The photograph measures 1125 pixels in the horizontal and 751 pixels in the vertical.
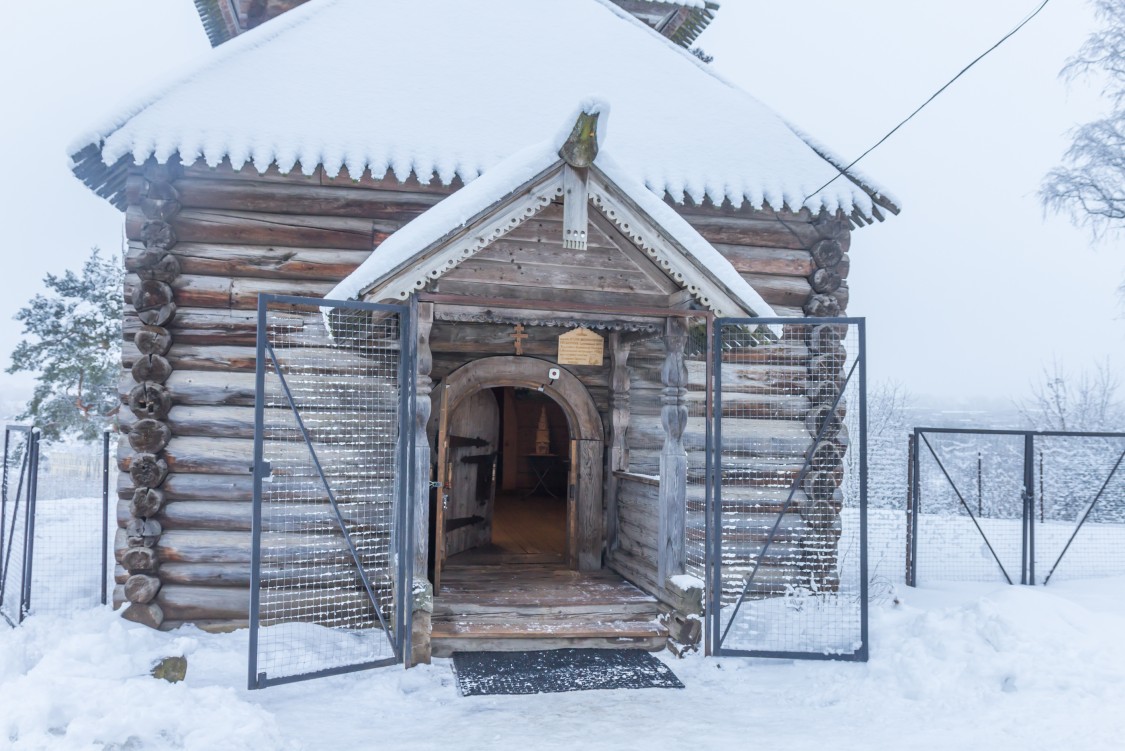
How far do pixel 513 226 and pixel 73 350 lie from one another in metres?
21.5

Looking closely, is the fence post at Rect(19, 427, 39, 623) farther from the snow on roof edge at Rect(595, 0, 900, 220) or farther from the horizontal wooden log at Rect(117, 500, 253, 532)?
the snow on roof edge at Rect(595, 0, 900, 220)

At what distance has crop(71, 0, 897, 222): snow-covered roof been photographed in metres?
7.34

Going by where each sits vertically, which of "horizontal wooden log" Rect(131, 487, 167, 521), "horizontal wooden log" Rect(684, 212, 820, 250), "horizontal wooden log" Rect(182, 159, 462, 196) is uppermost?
"horizontal wooden log" Rect(182, 159, 462, 196)

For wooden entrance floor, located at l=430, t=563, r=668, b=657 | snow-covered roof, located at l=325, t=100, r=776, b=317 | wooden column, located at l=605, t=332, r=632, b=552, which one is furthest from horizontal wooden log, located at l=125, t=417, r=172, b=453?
wooden column, located at l=605, t=332, r=632, b=552

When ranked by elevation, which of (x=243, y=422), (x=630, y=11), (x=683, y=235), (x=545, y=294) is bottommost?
(x=243, y=422)

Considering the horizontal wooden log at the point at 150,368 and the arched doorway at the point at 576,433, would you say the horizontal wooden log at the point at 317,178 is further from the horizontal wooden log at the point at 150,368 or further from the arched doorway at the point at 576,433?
the arched doorway at the point at 576,433

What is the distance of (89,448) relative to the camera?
79.9 ft

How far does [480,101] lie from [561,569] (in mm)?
5321

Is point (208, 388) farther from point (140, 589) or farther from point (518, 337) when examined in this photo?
point (518, 337)

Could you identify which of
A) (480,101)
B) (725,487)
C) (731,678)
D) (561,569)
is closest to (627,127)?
(480,101)

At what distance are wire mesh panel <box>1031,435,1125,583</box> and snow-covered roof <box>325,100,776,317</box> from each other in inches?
202

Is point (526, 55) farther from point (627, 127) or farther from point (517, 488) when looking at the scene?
point (517, 488)

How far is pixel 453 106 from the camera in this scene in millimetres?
8445

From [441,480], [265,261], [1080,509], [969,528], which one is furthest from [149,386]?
[1080,509]
